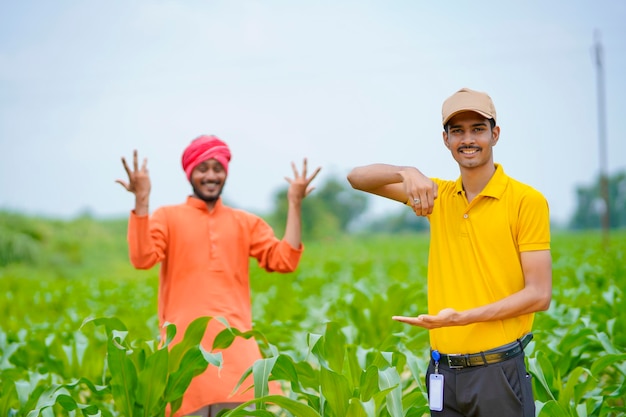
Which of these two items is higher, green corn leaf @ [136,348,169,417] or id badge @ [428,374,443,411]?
id badge @ [428,374,443,411]

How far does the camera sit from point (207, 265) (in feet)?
12.8

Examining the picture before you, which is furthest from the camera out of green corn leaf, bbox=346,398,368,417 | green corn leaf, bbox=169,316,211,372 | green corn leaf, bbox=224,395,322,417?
green corn leaf, bbox=169,316,211,372

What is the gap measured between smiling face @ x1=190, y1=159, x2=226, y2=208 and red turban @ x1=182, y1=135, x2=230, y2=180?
0.09ft

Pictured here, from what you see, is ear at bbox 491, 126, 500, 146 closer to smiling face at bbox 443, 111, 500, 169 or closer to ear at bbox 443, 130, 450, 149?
smiling face at bbox 443, 111, 500, 169

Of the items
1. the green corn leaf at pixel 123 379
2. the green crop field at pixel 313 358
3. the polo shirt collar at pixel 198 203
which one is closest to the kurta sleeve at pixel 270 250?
the polo shirt collar at pixel 198 203

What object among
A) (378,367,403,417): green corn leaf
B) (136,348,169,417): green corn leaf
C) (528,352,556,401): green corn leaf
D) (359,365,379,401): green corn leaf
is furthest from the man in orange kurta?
(528,352,556,401): green corn leaf

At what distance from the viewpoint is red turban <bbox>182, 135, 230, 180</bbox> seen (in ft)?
13.0

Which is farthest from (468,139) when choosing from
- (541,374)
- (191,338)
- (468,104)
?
(191,338)

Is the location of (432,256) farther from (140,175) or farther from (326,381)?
(140,175)

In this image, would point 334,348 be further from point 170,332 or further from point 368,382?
point 170,332

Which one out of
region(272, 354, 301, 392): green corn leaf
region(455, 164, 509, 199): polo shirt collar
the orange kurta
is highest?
region(455, 164, 509, 199): polo shirt collar

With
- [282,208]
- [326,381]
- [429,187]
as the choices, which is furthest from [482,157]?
[282,208]

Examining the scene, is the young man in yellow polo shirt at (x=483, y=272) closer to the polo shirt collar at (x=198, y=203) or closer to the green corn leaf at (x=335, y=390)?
the green corn leaf at (x=335, y=390)

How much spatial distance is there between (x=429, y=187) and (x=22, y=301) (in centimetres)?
938
